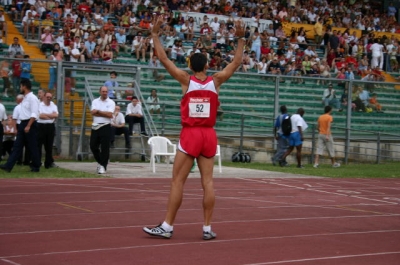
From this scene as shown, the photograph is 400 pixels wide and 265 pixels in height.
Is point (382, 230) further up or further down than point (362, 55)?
further down

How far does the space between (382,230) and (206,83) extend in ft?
11.0

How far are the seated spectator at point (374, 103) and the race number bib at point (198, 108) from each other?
2132cm

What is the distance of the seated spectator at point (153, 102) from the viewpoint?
25.6 m

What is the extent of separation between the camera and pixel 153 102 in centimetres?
2567

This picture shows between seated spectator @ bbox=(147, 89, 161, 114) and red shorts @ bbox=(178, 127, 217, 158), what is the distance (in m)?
15.8

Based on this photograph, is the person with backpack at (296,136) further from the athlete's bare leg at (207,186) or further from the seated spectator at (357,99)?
the athlete's bare leg at (207,186)

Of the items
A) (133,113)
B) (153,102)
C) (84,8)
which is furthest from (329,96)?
(84,8)

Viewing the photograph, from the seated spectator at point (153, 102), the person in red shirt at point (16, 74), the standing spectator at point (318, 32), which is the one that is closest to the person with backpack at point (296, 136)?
the seated spectator at point (153, 102)

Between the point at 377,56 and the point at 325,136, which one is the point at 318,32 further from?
the point at 325,136

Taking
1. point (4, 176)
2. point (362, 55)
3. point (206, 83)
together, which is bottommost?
point (4, 176)

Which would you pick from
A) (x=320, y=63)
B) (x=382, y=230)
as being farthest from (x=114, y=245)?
(x=320, y=63)

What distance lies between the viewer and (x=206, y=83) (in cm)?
979

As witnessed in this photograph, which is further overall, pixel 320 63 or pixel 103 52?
pixel 320 63

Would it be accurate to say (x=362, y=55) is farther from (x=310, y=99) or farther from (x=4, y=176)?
(x=4, y=176)
